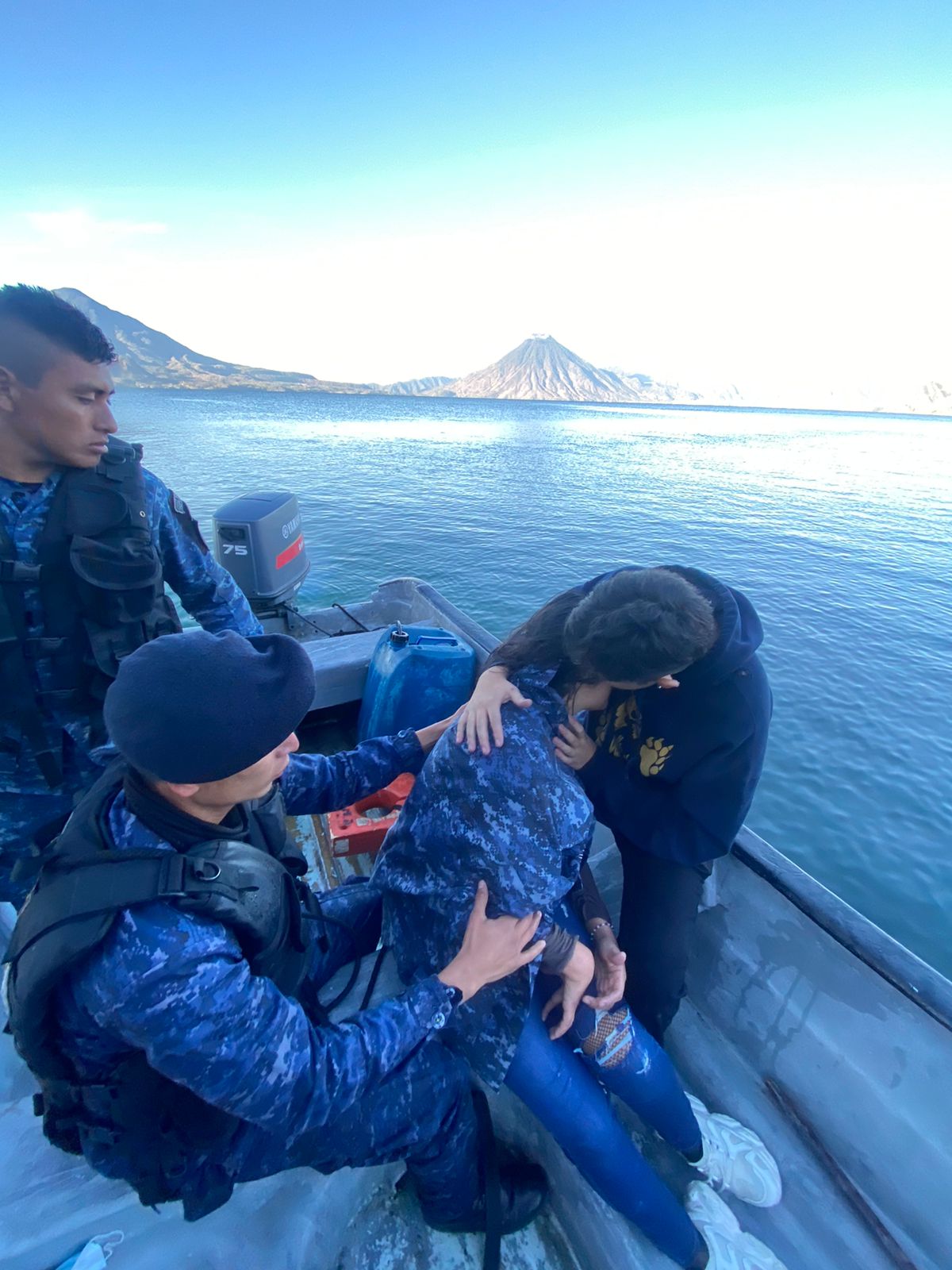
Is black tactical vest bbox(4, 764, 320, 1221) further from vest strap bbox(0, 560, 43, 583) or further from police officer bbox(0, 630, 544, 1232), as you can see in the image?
vest strap bbox(0, 560, 43, 583)

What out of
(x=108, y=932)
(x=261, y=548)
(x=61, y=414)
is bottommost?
(x=261, y=548)

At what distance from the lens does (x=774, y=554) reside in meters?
17.3

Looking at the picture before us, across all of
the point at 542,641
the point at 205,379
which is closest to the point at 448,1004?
the point at 542,641

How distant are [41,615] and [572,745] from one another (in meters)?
1.91

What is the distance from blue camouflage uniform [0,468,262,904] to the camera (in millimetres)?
2102

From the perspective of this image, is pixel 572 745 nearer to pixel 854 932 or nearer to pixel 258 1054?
pixel 258 1054

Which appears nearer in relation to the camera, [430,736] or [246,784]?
[246,784]

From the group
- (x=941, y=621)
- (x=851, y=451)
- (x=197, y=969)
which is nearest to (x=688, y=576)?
(x=197, y=969)

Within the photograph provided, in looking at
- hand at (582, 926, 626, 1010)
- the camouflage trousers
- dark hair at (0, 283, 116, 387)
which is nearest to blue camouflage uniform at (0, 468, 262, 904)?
dark hair at (0, 283, 116, 387)

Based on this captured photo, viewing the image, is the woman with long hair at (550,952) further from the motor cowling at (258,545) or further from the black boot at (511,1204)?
the motor cowling at (258,545)

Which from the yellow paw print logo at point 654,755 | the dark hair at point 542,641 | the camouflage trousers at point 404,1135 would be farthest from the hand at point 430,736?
the yellow paw print logo at point 654,755

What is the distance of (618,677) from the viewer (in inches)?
74.4

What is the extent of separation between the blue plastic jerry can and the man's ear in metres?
2.26

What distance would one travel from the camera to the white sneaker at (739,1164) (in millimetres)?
2205
